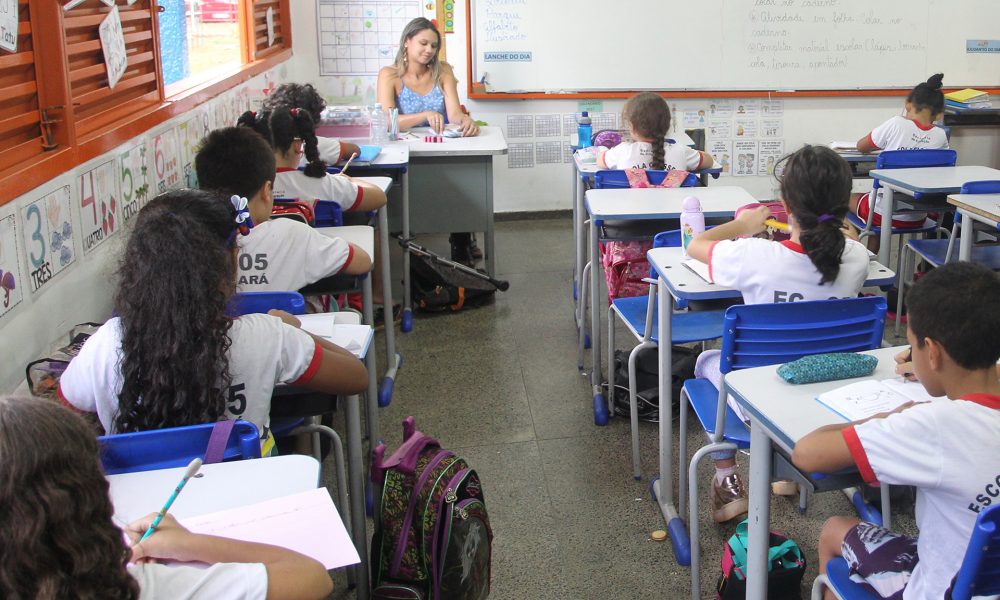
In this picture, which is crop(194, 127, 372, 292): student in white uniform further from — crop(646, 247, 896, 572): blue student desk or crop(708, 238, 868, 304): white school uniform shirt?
crop(708, 238, 868, 304): white school uniform shirt

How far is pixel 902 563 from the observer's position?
1.58 meters

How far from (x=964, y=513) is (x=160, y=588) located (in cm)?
115

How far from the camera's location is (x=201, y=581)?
1.08m

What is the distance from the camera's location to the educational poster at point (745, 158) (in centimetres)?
633

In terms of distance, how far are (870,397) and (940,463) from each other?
1.00 ft

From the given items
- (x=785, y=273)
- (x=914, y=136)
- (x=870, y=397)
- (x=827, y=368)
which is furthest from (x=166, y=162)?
(x=914, y=136)

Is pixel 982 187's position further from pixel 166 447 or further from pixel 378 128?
pixel 166 447

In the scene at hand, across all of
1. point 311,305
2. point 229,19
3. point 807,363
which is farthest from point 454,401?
point 229,19

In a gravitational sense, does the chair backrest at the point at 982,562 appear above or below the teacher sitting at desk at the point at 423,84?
below

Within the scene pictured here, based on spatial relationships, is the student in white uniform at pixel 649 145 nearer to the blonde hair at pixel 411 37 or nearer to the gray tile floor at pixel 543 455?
the gray tile floor at pixel 543 455

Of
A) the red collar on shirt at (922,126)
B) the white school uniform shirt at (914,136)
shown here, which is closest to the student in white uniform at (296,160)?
the white school uniform shirt at (914,136)

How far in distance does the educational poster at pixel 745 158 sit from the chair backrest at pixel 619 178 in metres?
2.86

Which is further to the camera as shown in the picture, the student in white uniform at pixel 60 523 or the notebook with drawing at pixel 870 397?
the notebook with drawing at pixel 870 397

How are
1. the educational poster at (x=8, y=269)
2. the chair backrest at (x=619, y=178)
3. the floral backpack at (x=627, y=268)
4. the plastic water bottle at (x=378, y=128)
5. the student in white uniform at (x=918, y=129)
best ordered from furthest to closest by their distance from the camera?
the student in white uniform at (x=918, y=129), the plastic water bottle at (x=378, y=128), the chair backrest at (x=619, y=178), the floral backpack at (x=627, y=268), the educational poster at (x=8, y=269)
